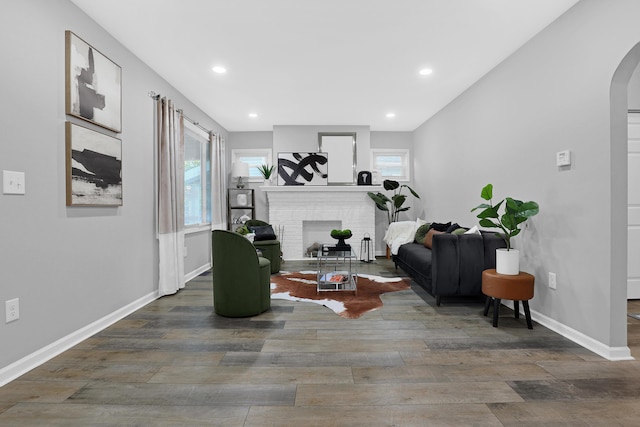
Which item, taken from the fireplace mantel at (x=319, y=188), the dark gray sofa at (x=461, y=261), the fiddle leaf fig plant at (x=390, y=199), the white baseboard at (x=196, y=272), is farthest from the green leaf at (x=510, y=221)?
the white baseboard at (x=196, y=272)

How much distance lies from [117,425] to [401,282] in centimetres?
346

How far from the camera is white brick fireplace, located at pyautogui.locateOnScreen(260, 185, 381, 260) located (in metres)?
6.11

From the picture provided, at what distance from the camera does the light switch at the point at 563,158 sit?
2459 millimetres

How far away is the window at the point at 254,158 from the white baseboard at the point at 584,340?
510cm

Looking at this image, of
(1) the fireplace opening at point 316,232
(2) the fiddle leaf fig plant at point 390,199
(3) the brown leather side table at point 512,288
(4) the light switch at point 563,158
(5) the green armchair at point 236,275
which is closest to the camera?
(4) the light switch at point 563,158

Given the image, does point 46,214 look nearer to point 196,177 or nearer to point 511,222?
point 196,177

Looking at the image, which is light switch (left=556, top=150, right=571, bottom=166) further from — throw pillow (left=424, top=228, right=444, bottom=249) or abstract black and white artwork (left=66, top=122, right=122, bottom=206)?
abstract black and white artwork (left=66, top=122, right=122, bottom=206)

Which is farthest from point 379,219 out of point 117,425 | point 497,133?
point 117,425

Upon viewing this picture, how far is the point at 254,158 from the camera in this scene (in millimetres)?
6520

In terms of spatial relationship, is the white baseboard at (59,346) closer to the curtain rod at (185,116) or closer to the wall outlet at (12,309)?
the wall outlet at (12,309)

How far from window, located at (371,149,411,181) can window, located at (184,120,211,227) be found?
3.30 metres

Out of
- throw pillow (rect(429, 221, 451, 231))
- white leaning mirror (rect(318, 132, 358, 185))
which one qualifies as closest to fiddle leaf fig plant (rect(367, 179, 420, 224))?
white leaning mirror (rect(318, 132, 358, 185))

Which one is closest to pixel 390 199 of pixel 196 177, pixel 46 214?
pixel 196 177

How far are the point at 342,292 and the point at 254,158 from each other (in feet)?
12.5
